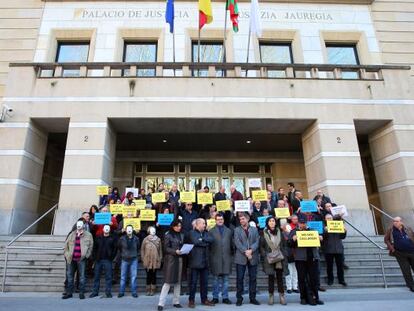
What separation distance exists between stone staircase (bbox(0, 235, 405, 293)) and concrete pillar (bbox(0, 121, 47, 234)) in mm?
2158

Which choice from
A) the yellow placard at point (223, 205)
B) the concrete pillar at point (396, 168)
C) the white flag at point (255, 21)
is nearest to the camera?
the yellow placard at point (223, 205)

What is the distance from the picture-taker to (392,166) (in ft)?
44.8

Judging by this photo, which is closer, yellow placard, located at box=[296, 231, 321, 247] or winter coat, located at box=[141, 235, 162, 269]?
yellow placard, located at box=[296, 231, 321, 247]

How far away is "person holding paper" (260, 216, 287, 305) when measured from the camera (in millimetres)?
6895

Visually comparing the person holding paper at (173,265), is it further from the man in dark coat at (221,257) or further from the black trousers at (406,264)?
the black trousers at (406,264)

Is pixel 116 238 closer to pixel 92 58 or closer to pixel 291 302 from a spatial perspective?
pixel 291 302

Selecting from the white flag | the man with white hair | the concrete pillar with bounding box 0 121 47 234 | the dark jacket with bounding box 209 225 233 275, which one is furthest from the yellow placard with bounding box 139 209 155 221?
the white flag

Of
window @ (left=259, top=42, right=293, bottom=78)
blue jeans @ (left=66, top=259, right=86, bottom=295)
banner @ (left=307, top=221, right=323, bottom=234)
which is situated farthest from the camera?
window @ (left=259, top=42, right=293, bottom=78)

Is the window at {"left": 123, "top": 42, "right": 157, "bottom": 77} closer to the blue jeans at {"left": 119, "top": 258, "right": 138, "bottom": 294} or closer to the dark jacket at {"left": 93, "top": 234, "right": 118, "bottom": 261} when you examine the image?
the dark jacket at {"left": 93, "top": 234, "right": 118, "bottom": 261}

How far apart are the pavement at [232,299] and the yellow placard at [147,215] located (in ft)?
7.10

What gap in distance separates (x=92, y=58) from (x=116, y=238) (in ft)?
36.5

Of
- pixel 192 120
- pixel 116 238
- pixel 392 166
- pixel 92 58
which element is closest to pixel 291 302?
pixel 116 238

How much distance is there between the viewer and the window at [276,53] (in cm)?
1672

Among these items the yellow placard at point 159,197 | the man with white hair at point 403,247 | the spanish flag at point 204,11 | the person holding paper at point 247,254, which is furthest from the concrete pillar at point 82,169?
the man with white hair at point 403,247
